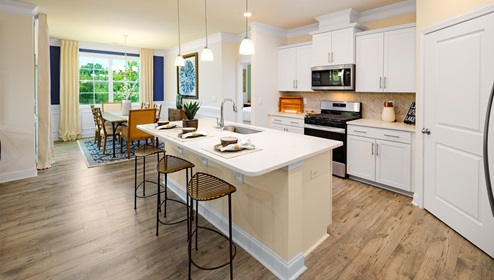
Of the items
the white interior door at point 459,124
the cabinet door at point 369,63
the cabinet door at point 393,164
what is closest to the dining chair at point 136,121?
the cabinet door at point 369,63

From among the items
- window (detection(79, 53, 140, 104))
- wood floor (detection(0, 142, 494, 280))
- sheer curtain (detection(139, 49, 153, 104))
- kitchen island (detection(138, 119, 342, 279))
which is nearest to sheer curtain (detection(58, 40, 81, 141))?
window (detection(79, 53, 140, 104))

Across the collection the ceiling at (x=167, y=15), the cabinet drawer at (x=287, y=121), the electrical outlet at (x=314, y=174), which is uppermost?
the ceiling at (x=167, y=15)

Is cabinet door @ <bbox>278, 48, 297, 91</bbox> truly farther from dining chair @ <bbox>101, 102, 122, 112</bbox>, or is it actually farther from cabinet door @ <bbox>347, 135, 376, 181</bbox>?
dining chair @ <bbox>101, 102, 122, 112</bbox>

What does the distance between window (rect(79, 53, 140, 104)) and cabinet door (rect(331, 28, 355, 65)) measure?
5.35 meters

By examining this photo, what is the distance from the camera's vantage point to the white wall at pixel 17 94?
13.1 feet

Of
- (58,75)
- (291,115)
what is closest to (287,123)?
(291,115)

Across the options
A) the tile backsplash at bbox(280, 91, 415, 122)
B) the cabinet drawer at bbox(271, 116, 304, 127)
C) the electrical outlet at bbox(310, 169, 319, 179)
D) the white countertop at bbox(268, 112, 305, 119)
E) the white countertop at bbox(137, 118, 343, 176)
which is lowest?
the electrical outlet at bbox(310, 169, 319, 179)

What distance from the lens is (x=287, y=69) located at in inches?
209

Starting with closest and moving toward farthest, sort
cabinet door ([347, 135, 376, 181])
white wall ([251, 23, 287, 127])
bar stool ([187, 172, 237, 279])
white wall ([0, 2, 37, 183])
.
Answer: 1. bar stool ([187, 172, 237, 279])
2. cabinet door ([347, 135, 376, 181])
3. white wall ([0, 2, 37, 183])
4. white wall ([251, 23, 287, 127])

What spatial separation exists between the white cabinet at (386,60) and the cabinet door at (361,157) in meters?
0.82

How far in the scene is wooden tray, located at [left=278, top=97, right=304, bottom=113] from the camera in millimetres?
5359

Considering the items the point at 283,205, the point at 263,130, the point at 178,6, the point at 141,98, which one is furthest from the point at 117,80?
the point at 283,205

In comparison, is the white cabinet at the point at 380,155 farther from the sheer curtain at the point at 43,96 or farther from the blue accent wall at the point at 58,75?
the blue accent wall at the point at 58,75

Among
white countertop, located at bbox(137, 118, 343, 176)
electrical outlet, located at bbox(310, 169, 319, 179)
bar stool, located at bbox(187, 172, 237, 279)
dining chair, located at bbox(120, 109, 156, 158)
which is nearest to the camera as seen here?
white countertop, located at bbox(137, 118, 343, 176)
